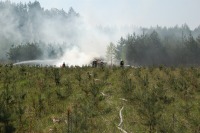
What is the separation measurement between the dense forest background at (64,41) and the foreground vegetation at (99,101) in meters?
59.5

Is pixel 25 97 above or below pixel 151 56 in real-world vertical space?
below

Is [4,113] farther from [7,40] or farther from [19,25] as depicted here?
[19,25]

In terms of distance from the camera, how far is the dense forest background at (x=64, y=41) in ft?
322

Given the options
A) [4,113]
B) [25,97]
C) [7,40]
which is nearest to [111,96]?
[25,97]

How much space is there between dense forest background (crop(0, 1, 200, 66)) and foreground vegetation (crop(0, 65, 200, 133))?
59452 mm

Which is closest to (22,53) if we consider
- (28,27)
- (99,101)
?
(28,27)

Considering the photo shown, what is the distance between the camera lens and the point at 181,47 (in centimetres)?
10325

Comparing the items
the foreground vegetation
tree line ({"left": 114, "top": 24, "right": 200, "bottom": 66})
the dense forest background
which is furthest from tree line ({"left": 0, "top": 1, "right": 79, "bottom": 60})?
the foreground vegetation

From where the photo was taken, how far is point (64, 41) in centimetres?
16825

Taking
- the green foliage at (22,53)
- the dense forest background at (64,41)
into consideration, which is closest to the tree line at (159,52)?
the dense forest background at (64,41)

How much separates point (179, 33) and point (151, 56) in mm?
66974

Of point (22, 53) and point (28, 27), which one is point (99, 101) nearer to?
point (22, 53)

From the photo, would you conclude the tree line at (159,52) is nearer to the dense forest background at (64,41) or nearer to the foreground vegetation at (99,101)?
the dense forest background at (64,41)

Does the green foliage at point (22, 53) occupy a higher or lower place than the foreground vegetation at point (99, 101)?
higher
